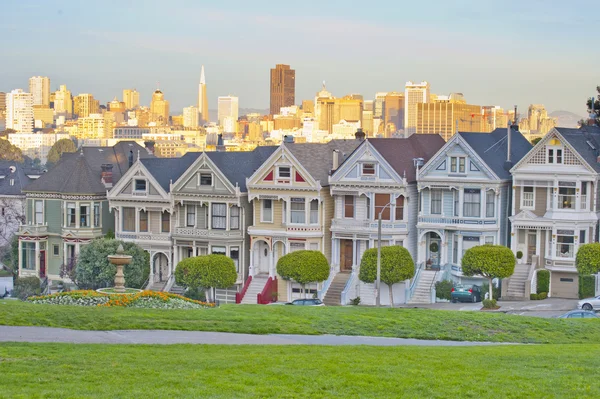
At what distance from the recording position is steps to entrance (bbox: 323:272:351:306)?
5384cm

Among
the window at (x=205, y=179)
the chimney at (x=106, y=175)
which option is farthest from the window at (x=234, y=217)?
the chimney at (x=106, y=175)

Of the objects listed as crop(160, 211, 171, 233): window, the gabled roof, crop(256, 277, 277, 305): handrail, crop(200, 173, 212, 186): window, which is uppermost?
the gabled roof

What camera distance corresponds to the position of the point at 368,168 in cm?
5528

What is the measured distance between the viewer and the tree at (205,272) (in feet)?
180

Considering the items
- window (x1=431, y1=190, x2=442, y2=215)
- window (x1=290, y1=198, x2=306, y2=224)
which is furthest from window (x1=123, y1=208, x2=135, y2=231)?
window (x1=431, y1=190, x2=442, y2=215)

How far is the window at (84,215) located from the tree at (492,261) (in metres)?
22.5

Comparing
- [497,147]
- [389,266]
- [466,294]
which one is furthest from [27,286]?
[497,147]

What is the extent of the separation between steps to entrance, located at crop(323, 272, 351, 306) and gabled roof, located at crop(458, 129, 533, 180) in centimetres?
870

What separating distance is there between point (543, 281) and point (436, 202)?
6.42 meters

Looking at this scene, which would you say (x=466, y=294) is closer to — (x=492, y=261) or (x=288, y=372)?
(x=492, y=261)

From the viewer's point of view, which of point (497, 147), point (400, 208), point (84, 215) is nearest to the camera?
point (400, 208)

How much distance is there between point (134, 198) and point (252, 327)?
28861 millimetres

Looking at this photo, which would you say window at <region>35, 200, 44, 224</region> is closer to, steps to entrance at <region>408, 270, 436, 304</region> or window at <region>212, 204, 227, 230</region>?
window at <region>212, 204, 227, 230</region>

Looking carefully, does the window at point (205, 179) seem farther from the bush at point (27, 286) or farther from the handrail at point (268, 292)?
the bush at point (27, 286)
